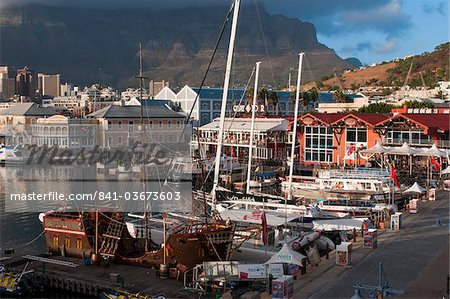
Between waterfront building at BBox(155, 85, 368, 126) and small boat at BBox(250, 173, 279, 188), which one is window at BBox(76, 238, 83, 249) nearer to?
small boat at BBox(250, 173, 279, 188)

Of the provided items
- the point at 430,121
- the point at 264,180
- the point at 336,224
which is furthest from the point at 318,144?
the point at 336,224

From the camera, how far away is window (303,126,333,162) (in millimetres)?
63062

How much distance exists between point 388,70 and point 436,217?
540ft

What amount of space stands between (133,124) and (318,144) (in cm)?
3392

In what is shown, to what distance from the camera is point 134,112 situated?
3538 inches

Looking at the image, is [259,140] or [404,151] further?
[259,140]

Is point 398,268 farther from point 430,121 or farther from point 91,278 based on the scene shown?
point 430,121

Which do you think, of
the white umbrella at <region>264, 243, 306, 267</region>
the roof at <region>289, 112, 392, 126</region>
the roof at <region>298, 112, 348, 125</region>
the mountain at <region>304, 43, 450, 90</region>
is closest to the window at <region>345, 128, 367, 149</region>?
the roof at <region>289, 112, 392, 126</region>

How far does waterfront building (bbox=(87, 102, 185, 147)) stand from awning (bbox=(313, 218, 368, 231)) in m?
51.8

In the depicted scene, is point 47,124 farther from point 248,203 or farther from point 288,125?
point 248,203

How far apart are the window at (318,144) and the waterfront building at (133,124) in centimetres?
2695

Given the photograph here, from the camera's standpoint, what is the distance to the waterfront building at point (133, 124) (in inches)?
3420

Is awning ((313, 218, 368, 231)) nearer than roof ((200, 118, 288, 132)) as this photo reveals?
Yes

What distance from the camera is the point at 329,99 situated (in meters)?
115
